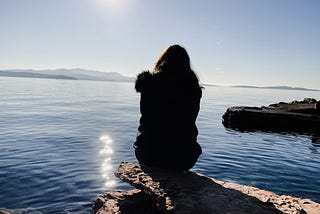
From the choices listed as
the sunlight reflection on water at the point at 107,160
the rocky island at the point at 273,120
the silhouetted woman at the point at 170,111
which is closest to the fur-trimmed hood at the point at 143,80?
the silhouetted woman at the point at 170,111

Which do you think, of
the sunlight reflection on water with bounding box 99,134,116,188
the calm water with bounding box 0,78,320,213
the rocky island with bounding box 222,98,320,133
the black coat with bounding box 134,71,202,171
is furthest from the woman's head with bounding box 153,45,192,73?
the rocky island with bounding box 222,98,320,133

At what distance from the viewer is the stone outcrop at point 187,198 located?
6.68m

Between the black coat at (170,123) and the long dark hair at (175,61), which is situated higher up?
the long dark hair at (175,61)

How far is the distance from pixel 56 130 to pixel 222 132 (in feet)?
53.1

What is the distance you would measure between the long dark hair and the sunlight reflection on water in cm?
653

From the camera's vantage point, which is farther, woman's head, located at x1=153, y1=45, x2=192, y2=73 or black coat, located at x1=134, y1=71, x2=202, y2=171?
black coat, located at x1=134, y1=71, x2=202, y2=171

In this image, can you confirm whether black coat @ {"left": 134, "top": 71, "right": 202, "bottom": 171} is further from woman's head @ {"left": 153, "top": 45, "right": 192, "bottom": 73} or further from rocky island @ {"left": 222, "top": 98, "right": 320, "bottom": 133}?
rocky island @ {"left": 222, "top": 98, "right": 320, "bottom": 133}

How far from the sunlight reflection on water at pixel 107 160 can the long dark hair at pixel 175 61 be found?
21.4 feet

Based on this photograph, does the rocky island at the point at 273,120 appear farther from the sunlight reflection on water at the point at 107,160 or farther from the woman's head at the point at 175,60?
the woman's head at the point at 175,60

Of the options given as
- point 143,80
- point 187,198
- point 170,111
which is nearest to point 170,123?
point 170,111

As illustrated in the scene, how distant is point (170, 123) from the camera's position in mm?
9164

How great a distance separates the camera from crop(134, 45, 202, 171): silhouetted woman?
8.90m

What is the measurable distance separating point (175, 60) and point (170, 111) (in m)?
1.42

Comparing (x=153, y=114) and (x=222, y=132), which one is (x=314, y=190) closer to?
(x=153, y=114)
